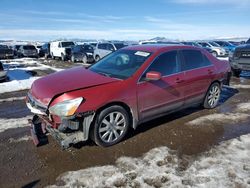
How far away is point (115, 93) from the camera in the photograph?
4562mm

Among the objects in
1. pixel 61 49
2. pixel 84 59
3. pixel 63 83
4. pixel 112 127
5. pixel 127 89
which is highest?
pixel 63 83

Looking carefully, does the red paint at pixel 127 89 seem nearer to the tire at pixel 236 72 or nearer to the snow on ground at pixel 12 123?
the snow on ground at pixel 12 123

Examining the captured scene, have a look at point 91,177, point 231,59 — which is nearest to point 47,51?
point 231,59

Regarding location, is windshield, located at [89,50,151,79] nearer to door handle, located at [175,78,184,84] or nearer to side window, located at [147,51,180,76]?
side window, located at [147,51,180,76]

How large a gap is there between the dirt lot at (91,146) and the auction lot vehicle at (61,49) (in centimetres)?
2026

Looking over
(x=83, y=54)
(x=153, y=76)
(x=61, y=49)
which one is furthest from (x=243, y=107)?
(x=61, y=49)

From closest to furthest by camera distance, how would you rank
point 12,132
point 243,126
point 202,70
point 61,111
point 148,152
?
point 61,111 → point 148,152 → point 12,132 → point 243,126 → point 202,70

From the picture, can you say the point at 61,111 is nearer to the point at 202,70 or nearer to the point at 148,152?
the point at 148,152

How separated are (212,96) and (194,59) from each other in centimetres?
133

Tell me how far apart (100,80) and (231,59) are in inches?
354

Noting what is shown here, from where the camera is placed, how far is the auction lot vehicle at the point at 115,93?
4.27 m

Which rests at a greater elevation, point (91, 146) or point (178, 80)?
point (178, 80)

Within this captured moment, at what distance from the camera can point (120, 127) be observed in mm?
4816

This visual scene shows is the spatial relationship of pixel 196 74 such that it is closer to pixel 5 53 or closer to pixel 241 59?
A: pixel 241 59
